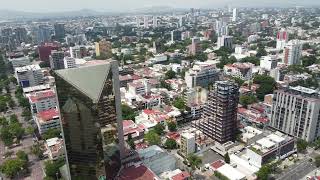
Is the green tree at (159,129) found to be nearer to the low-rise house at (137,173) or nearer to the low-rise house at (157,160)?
the low-rise house at (157,160)

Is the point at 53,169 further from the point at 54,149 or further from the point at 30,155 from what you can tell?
the point at 30,155

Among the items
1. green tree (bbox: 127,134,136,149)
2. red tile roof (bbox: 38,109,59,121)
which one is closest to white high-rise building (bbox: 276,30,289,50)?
green tree (bbox: 127,134,136,149)

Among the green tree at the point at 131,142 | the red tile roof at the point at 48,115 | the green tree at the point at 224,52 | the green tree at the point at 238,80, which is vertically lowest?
the green tree at the point at 131,142

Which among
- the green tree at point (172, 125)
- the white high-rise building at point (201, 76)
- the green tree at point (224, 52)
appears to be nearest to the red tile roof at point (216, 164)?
the green tree at point (172, 125)

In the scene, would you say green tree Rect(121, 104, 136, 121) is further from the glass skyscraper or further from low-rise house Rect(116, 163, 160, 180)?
the glass skyscraper

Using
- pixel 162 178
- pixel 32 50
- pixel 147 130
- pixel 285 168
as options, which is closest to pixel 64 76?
pixel 162 178

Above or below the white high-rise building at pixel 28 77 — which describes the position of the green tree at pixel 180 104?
below

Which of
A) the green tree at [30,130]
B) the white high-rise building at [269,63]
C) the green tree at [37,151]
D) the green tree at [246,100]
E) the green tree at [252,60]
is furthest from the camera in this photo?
the green tree at [252,60]
